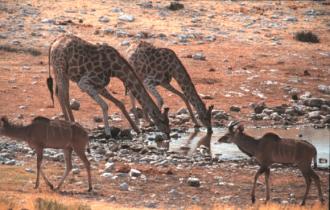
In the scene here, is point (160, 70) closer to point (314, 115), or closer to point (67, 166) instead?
point (314, 115)

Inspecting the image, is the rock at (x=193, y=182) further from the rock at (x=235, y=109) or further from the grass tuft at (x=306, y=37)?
the grass tuft at (x=306, y=37)

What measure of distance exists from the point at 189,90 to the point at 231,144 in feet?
13.4

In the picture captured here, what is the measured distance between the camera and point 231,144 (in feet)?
75.0

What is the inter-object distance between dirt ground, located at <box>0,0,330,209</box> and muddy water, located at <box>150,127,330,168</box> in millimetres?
1462

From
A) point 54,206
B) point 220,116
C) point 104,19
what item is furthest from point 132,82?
point 104,19

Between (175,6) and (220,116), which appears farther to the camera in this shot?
(175,6)

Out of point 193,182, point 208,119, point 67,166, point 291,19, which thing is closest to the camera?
point 67,166

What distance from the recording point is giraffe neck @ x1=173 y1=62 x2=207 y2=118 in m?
25.9

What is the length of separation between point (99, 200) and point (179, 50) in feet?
68.8

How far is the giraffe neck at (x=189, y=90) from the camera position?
84.9ft

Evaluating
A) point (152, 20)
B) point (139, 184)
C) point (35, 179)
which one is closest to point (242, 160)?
point (139, 184)

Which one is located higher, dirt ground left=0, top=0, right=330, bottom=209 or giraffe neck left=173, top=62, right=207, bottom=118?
giraffe neck left=173, top=62, right=207, bottom=118

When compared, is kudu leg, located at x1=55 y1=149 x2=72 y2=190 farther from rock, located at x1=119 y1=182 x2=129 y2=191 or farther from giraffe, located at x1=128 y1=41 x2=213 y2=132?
giraffe, located at x1=128 y1=41 x2=213 y2=132

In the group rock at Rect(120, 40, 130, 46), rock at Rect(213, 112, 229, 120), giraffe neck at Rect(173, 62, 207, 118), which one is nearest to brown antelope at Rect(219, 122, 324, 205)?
giraffe neck at Rect(173, 62, 207, 118)
